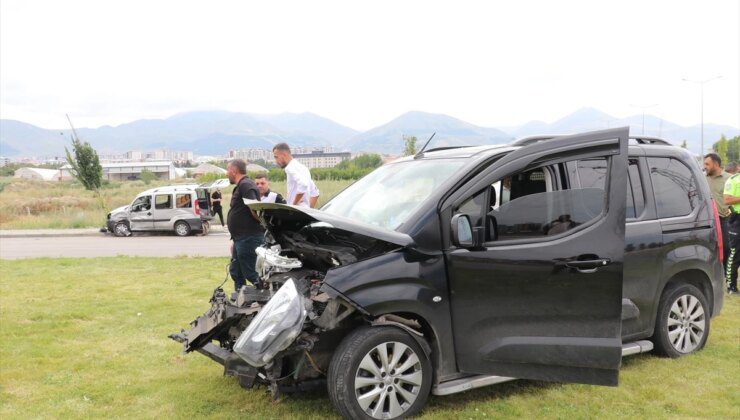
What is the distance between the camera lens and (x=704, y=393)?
4.65 m

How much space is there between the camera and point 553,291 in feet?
13.4

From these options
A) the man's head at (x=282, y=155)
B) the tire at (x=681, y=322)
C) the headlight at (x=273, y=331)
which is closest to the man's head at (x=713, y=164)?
the tire at (x=681, y=322)

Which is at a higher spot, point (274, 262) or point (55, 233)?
point (274, 262)

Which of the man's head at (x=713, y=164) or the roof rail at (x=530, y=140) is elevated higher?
the roof rail at (x=530, y=140)

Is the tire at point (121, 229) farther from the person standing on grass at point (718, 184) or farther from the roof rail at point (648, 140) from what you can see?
the roof rail at point (648, 140)

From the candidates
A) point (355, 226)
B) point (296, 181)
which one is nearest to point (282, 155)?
point (296, 181)

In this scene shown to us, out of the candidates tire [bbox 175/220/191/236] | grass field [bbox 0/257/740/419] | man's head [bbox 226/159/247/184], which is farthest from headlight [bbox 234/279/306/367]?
tire [bbox 175/220/191/236]

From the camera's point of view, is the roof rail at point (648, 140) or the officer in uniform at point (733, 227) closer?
the roof rail at point (648, 140)

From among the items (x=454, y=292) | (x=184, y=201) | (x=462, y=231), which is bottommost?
(x=454, y=292)

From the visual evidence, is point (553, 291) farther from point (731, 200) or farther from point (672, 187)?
point (731, 200)

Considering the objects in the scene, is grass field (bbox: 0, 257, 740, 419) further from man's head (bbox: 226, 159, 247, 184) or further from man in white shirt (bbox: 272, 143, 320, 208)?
man in white shirt (bbox: 272, 143, 320, 208)

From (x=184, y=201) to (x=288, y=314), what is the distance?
18.7m

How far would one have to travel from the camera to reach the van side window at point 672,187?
5.30 m

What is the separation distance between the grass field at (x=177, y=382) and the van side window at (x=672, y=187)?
1.40 m
